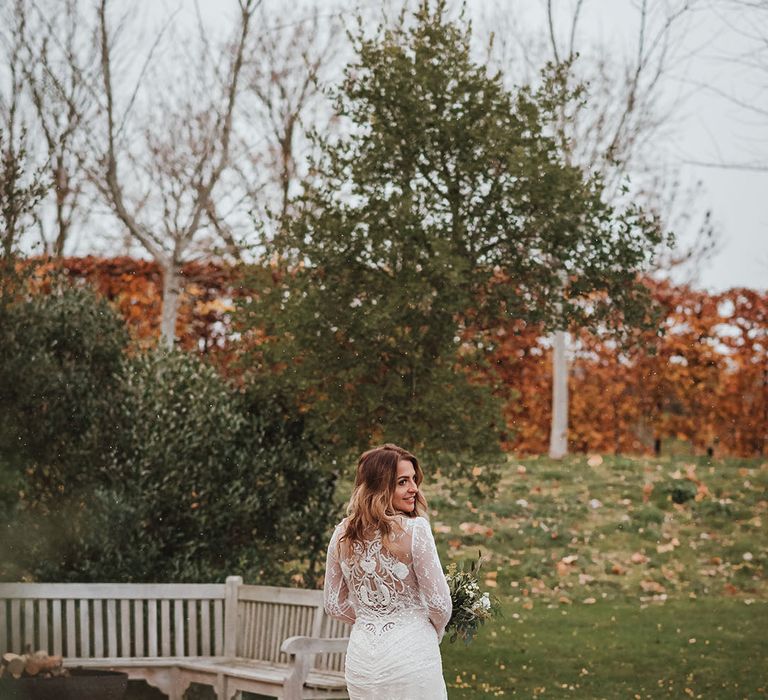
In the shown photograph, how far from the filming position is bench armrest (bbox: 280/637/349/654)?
6.98 meters

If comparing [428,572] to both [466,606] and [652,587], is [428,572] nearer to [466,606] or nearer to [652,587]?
[466,606]

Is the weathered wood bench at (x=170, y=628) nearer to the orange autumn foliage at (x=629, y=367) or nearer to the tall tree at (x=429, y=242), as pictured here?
the tall tree at (x=429, y=242)

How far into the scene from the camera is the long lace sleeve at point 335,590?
5012 mm

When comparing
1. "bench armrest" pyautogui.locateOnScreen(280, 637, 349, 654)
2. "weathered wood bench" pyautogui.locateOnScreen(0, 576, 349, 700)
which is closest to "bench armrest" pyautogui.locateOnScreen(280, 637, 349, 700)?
"bench armrest" pyautogui.locateOnScreen(280, 637, 349, 654)

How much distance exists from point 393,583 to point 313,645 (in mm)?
2476

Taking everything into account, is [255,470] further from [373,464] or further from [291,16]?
[291,16]

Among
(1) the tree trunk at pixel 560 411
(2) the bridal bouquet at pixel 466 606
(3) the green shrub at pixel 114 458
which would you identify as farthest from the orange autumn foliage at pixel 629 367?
(2) the bridal bouquet at pixel 466 606

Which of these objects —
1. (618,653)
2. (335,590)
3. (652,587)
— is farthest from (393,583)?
(652,587)

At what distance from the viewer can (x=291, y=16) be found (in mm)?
15328

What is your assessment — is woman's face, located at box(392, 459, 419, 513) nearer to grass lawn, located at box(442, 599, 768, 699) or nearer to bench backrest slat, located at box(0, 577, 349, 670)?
bench backrest slat, located at box(0, 577, 349, 670)

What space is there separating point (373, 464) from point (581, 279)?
15.2ft

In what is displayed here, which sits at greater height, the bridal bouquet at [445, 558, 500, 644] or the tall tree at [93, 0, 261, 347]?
the tall tree at [93, 0, 261, 347]

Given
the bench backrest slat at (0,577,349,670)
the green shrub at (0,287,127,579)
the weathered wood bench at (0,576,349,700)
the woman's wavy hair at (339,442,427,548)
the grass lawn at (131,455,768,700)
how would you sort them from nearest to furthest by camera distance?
the woman's wavy hair at (339,442,427,548) < the weathered wood bench at (0,576,349,700) < the bench backrest slat at (0,577,349,670) < the green shrub at (0,287,127,579) < the grass lawn at (131,455,768,700)

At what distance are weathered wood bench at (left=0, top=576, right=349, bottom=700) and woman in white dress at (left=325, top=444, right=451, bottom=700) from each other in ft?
9.32
